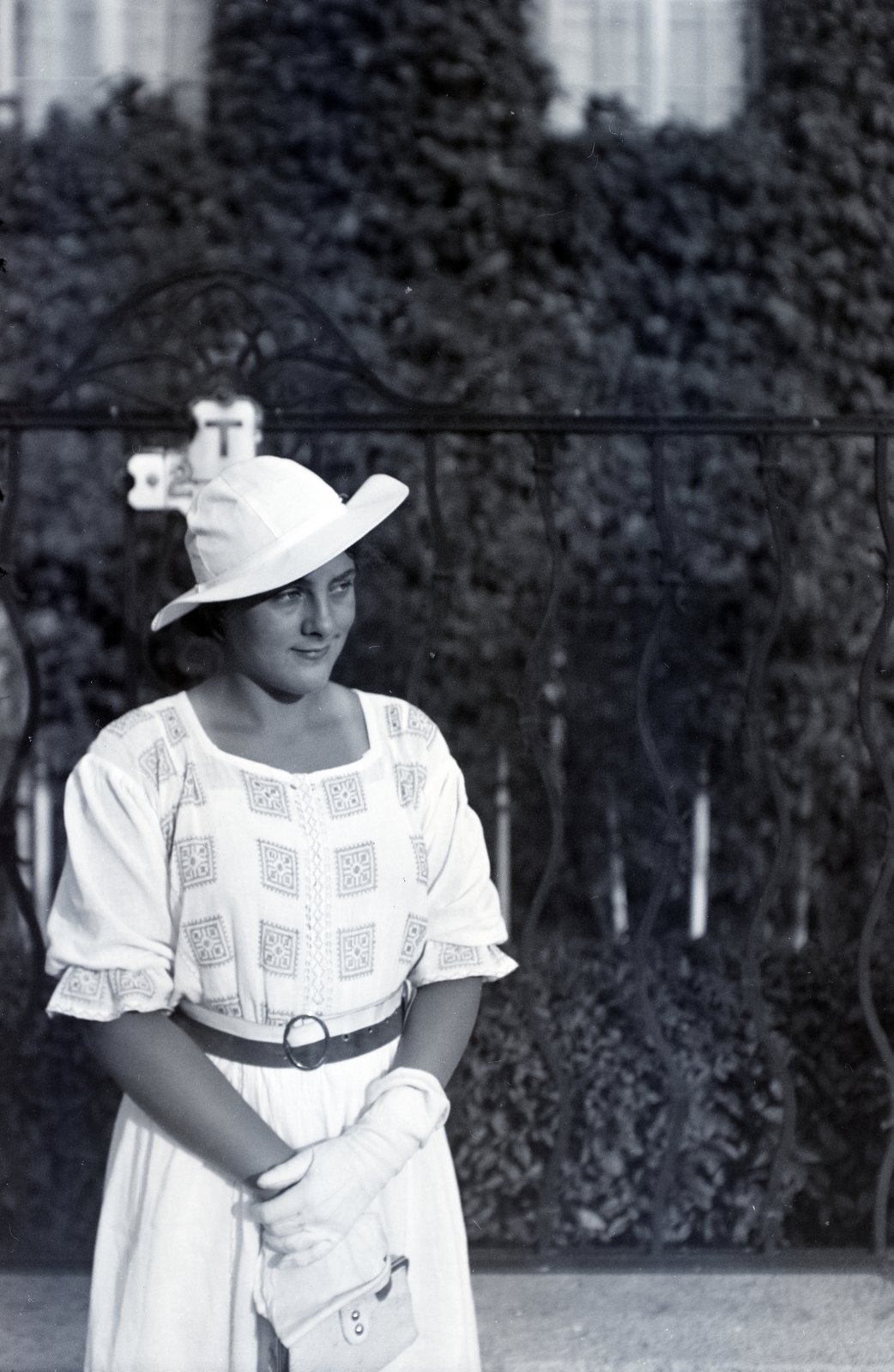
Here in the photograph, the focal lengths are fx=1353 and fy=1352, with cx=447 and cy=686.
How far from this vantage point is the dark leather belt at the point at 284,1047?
5.63 feet

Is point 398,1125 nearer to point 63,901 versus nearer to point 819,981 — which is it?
point 63,901

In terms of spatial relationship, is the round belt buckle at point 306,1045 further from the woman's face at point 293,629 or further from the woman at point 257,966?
the woman's face at point 293,629

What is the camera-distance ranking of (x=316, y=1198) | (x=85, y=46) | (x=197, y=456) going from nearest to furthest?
(x=316, y=1198), (x=197, y=456), (x=85, y=46)

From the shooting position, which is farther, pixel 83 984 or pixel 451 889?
pixel 451 889

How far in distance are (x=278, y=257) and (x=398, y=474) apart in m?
0.55

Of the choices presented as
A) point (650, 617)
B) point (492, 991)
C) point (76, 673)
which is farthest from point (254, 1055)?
point (650, 617)

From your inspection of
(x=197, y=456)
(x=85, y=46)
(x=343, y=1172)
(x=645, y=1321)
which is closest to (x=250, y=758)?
(x=343, y=1172)

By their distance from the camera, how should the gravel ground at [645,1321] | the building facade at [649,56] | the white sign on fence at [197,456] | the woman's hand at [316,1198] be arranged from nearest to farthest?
the woman's hand at [316,1198], the gravel ground at [645,1321], the white sign on fence at [197,456], the building facade at [649,56]

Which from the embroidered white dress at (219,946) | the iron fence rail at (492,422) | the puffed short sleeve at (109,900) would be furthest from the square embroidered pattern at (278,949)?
the iron fence rail at (492,422)

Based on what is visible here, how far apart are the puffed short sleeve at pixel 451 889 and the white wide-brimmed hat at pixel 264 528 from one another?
34 centimetres

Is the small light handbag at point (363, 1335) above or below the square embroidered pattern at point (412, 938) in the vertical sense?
below

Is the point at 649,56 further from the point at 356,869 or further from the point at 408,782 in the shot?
the point at 356,869

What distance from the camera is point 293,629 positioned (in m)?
1.70

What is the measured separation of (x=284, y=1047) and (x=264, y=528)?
2.15ft
